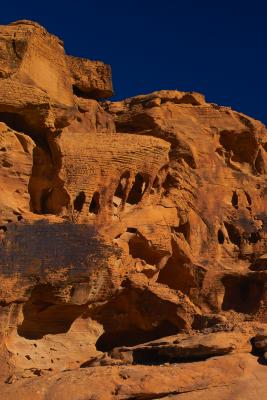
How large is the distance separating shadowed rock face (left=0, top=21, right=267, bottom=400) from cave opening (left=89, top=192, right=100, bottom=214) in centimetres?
4

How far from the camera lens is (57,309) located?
1912cm

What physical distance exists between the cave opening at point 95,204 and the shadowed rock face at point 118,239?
4 cm

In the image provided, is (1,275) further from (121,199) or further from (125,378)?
(121,199)

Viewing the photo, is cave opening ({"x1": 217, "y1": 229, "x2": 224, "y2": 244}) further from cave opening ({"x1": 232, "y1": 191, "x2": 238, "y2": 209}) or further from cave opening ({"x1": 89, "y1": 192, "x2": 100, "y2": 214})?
cave opening ({"x1": 89, "y1": 192, "x2": 100, "y2": 214})

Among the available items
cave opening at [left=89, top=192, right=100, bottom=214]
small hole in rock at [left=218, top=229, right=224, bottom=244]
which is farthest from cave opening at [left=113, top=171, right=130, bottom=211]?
small hole in rock at [left=218, top=229, right=224, bottom=244]

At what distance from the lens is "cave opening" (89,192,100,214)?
20.5 metres

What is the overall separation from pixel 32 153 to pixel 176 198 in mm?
5563

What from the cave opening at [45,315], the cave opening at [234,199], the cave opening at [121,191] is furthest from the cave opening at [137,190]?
the cave opening at [234,199]

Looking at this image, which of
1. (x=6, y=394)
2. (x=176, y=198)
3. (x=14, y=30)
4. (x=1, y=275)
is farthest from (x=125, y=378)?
(x=14, y=30)

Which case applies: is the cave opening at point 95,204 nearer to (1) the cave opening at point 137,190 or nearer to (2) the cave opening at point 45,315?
(1) the cave opening at point 137,190

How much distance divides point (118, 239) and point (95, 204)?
1.23 metres

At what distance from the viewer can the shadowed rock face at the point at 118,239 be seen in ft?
56.4

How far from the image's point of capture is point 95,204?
20.6 meters

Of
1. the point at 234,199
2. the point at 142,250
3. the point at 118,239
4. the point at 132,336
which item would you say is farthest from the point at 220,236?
the point at 118,239
